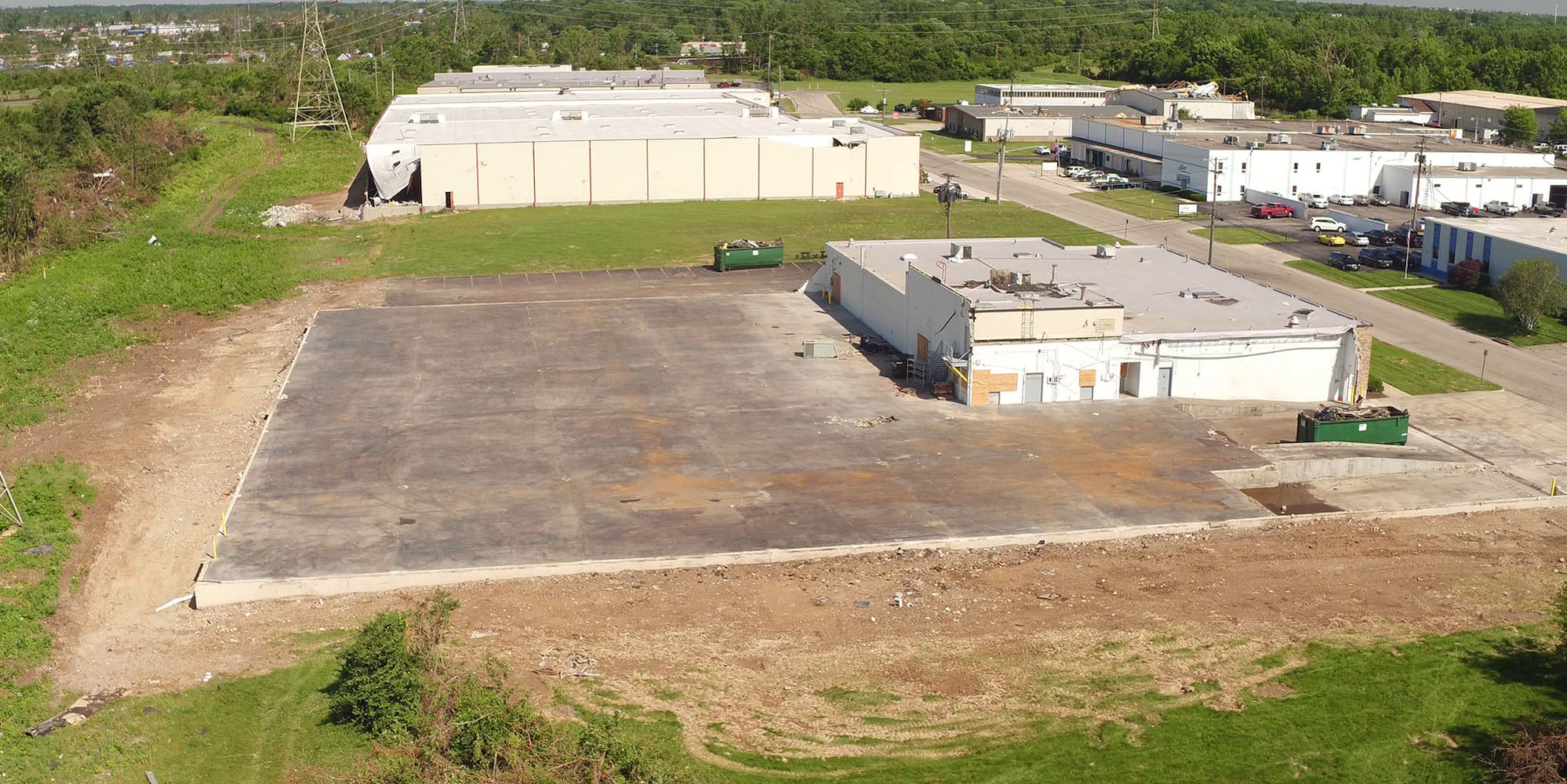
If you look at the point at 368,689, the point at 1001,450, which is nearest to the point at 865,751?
the point at 368,689

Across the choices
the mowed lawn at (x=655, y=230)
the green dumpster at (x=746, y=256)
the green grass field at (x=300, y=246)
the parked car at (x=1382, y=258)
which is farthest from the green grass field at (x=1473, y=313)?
the green dumpster at (x=746, y=256)

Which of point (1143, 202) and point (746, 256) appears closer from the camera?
point (746, 256)

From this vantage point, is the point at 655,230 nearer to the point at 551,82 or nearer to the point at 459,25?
the point at 551,82

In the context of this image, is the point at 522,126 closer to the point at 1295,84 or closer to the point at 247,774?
the point at 247,774

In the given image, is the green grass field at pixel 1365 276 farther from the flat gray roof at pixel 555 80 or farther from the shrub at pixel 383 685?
the flat gray roof at pixel 555 80

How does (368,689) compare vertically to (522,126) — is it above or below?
below

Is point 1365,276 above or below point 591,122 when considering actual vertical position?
below

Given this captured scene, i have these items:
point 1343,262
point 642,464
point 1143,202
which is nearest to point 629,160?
point 1143,202

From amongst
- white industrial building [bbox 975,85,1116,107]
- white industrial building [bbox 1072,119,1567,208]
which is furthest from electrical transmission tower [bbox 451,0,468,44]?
white industrial building [bbox 1072,119,1567,208]
